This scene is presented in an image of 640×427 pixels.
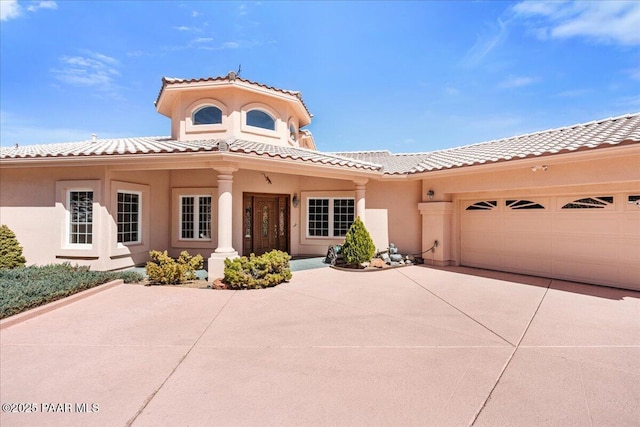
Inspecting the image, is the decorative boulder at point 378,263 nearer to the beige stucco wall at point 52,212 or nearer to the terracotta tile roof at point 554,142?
the terracotta tile roof at point 554,142

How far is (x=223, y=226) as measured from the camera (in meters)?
9.19


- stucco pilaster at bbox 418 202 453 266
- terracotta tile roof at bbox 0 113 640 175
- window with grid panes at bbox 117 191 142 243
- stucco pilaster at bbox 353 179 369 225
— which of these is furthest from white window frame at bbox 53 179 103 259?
stucco pilaster at bbox 418 202 453 266

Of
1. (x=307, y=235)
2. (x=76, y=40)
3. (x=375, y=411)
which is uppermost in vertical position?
(x=76, y=40)

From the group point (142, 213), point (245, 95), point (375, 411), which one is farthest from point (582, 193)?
point (142, 213)

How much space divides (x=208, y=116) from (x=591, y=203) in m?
13.2

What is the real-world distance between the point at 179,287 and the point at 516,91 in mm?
14186

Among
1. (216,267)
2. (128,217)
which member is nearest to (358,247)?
(216,267)

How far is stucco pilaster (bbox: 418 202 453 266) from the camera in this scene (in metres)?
11.4

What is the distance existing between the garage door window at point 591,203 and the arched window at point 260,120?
35.2 ft

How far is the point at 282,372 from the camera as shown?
3.83 meters

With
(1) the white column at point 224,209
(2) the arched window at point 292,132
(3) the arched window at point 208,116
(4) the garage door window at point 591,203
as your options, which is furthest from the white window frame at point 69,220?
(4) the garage door window at point 591,203

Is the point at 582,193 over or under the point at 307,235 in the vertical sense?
over

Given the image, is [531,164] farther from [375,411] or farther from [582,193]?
[375,411]

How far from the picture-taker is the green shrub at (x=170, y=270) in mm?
8422
